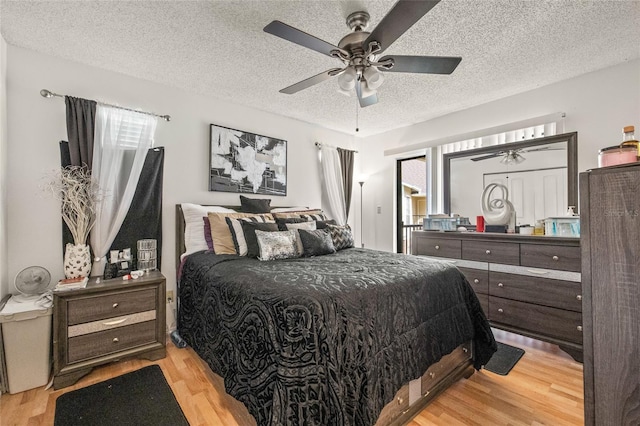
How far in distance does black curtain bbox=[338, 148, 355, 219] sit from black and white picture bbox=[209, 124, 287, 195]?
3.57ft

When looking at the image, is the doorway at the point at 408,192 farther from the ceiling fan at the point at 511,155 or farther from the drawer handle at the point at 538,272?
the drawer handle at the point at 538,272

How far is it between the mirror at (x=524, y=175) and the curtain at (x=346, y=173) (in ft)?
4.95

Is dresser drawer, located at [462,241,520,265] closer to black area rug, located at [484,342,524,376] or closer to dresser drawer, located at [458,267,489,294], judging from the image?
dresser drawer, located at [458,267,489,294]

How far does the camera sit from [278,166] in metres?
3.67

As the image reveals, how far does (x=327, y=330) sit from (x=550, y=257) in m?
2.33

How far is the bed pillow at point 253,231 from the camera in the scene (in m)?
2.35

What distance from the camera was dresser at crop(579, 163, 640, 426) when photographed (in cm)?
86

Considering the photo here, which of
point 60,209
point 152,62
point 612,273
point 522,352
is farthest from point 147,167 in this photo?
point 522,352

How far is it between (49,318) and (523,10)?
150 inches

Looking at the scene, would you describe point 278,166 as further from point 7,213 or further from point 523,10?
point 523,10

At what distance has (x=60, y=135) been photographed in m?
2.31

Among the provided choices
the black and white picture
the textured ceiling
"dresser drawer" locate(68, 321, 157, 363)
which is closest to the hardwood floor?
"dresser drawer" locate(68, 321, 157, 363)

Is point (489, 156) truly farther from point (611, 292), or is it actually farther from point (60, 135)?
point (60, 135)

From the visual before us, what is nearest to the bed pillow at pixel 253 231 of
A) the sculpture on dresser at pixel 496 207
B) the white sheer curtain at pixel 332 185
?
the white sheer curtain at pixel 332 185
